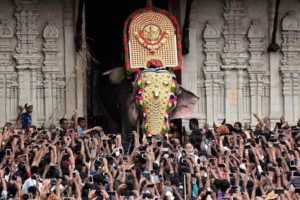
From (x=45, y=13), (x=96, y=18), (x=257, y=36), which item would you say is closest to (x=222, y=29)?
(x=257, y=36)

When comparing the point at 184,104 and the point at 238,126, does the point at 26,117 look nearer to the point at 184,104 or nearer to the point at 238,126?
the point at 184,104

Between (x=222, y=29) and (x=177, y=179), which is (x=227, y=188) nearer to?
(x=177, y=179)

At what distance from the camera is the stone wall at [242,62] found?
163 ft

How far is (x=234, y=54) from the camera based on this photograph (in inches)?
1957

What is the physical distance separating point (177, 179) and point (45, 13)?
12451 mm

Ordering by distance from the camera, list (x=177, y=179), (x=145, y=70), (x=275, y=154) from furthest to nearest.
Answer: (x=145, y=70) < (x=275, y=154) < (x=177, y=179)

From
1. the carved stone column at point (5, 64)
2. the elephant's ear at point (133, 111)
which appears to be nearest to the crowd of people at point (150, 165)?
the elephant's ear at point (133, 111)

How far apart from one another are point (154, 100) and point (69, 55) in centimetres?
372

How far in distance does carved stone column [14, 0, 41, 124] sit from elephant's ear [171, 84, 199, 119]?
375 centimetres

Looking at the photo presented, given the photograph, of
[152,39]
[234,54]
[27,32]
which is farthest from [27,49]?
Result: [234,54]

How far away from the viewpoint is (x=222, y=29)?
49688 mm

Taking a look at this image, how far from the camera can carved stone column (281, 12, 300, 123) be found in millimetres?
49875

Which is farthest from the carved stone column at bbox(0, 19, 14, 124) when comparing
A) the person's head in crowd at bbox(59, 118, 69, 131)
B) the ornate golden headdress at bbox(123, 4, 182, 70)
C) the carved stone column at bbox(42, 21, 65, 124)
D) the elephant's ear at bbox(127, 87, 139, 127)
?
the elephant's ear at bbox(127, 87, 139, 127)

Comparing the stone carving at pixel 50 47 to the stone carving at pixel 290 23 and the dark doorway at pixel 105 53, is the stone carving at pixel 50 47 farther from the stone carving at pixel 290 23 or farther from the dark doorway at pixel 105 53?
the stone carving at pixel 290 23
